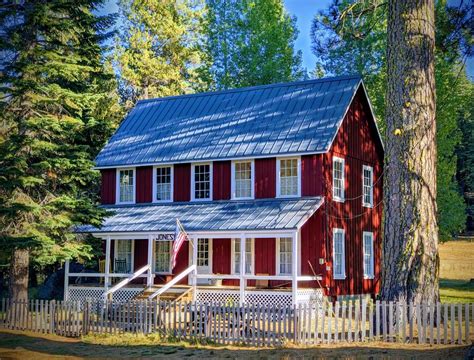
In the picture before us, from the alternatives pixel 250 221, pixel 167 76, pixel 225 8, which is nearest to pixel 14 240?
pixel 250 221

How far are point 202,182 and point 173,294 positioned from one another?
19.1ft

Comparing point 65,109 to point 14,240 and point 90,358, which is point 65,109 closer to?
point 14,240

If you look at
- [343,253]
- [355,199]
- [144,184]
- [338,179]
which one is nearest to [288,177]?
[338,179]

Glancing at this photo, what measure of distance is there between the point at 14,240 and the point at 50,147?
3.24 meters

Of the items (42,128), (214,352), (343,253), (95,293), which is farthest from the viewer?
(95,293)

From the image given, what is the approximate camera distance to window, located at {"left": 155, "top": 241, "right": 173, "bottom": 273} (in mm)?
31141

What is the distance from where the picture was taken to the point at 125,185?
1313 inches

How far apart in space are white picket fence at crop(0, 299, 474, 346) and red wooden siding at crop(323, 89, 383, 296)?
8.18 meters

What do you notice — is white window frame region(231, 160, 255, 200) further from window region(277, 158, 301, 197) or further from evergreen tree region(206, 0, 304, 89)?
evergreen tree region(206, 0, 304, 89)

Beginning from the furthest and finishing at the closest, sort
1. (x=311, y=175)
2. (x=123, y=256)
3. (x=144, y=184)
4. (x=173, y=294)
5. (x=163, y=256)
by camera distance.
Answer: (x=144, y=184) < (x=123, y=256) < (x=163, y=256) < (x=311, y=175) < (x=173, y=294)

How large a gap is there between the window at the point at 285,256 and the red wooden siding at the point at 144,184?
23.5ft

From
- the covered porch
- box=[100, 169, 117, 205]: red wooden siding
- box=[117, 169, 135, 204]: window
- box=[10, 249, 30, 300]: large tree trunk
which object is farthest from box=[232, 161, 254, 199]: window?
box=[10, 249, 30, 300]: large tree trunk

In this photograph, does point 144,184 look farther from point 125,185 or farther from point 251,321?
point 251,321

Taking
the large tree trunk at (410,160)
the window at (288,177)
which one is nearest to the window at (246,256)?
the window at (288,177)
